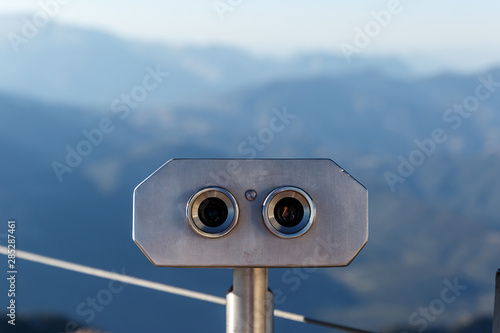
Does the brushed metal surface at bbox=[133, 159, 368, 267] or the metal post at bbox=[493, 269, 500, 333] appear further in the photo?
the metal post at bbox=[493, 269, 500, 333]

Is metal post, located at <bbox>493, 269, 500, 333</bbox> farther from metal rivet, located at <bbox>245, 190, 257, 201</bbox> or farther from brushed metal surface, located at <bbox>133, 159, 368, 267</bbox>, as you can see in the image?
metal rivet, located at <bbox>245, 190, 257, 201</bbox>

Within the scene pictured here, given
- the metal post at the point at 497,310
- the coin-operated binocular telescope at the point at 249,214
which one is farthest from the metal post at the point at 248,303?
the metal post at the point at 497,310

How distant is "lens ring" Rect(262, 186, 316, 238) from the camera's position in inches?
30.4

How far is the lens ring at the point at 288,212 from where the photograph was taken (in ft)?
2.53

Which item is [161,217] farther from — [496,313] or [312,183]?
[496,313]

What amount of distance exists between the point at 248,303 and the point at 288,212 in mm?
156

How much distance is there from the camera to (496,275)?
3.52 feet

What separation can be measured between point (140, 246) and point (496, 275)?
0.64 meters

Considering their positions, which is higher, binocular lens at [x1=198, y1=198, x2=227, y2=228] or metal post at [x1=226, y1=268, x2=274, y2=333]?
binocular lens at [x1=198, y1=198, x2=227, y2=228]

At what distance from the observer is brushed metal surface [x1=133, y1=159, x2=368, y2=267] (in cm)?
78

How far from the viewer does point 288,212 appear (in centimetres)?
79

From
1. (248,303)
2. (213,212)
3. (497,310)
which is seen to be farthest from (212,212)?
(497,310)

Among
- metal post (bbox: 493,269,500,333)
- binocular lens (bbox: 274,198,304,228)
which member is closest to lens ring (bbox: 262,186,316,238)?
binocular lens (bbox: 274,198,304,228)

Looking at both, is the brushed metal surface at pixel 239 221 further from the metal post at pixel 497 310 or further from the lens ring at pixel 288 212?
the metal post at pixel 497 310
